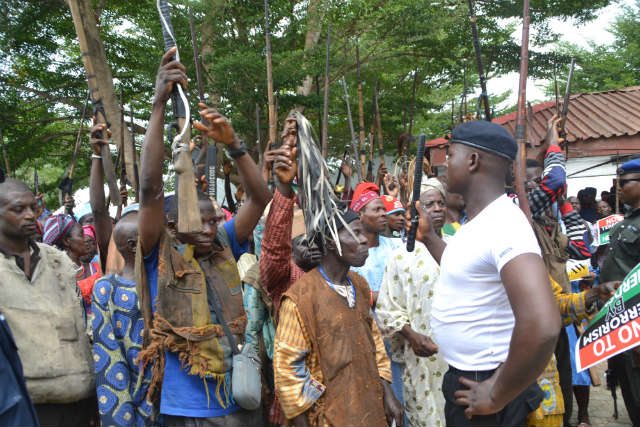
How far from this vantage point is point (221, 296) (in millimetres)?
2566

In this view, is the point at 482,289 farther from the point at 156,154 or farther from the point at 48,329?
the point at 48,329

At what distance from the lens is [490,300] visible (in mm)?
1935

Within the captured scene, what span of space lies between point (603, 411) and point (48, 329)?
5364mm

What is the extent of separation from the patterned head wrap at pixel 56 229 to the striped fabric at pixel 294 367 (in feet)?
9.63

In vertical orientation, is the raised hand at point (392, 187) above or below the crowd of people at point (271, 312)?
above

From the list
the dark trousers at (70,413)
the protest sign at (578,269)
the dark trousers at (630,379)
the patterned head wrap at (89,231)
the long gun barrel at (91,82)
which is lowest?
the dark trousers at (630,379)

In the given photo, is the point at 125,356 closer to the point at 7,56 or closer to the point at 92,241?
the point at 92,241

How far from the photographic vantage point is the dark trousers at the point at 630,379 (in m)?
3.57

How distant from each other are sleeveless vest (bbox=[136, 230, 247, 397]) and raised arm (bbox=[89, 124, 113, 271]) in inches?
42.9

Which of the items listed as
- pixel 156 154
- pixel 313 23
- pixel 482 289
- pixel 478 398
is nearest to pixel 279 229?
pixel 156 154

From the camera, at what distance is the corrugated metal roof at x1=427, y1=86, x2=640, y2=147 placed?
1220 cm

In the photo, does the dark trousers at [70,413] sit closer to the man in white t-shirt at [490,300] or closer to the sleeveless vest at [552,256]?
the man in white t-shirt at [490,300]

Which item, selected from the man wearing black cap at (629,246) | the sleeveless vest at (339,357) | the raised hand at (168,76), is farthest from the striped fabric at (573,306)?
the raised hand at (168,76)

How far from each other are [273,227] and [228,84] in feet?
22.0
